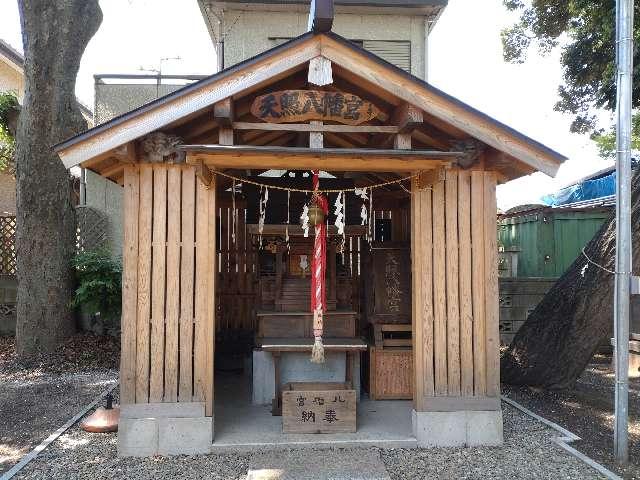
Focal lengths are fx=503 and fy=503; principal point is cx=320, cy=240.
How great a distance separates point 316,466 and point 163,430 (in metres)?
1.83

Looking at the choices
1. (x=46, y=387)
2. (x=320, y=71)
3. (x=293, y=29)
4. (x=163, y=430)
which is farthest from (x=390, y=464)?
(x=293, y=29)

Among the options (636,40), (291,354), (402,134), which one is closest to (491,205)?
(402,134)

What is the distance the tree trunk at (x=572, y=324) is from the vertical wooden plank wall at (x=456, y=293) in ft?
10.3

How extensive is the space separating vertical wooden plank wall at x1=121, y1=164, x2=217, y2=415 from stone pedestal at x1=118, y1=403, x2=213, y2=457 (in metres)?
0.10

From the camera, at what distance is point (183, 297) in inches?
234

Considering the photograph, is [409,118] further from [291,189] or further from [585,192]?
[585,192]

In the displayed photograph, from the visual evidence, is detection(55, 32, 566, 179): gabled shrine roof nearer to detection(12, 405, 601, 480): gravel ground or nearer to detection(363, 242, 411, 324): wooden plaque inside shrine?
detection(363, 242, 411, 324): wooden plaque inside shrine

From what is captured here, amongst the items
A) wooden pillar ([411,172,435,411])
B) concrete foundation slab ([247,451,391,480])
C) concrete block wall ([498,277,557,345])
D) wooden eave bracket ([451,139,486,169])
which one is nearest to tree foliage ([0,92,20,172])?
wooden pillar ([411,172,435,411])

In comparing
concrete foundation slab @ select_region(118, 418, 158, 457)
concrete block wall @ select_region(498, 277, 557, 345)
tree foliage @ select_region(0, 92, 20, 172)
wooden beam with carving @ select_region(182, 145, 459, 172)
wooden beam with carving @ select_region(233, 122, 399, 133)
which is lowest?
concrete foundation slab @ select_region(118, 418, 158, 457)

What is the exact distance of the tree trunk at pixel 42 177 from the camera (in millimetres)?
10617

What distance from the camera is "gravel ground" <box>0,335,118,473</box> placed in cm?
685

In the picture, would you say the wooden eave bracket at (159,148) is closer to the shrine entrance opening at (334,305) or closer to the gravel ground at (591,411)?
the shrine entrance opening at (334,305)

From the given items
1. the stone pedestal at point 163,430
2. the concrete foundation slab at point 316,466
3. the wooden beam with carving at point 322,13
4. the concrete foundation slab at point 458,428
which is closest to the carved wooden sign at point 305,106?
the wooden beam with carving at point 322,13

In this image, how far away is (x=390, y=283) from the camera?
8117 millimetres
